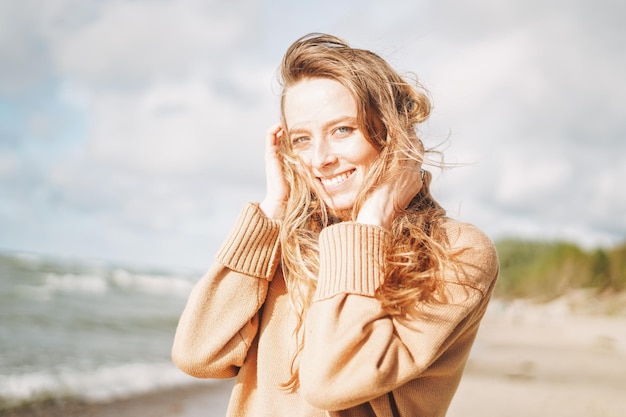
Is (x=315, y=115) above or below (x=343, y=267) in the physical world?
above

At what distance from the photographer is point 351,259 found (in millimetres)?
1953

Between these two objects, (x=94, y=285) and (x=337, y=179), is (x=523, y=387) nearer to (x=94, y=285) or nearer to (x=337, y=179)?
(x=337, y=179)

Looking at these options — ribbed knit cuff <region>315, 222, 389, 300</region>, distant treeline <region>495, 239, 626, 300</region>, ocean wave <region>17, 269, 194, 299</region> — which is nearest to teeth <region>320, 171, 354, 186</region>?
ribbed knit cuff <region>315, 222, 389, 300</region>

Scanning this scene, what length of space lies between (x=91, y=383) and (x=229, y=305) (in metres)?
7.46

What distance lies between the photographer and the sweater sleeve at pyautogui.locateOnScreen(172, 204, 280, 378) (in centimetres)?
217

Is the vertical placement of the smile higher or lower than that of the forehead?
lower

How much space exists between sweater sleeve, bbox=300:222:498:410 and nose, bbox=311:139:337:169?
10.8 inches

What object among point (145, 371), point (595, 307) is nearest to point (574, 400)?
point (145, 371)

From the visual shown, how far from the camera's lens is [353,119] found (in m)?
2.17

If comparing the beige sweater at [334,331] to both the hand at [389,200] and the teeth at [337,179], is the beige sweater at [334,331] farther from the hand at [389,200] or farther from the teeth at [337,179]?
the teeth at [337,179]

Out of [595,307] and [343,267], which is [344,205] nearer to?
[343,267]

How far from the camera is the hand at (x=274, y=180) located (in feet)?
7.94

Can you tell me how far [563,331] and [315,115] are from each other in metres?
18.5

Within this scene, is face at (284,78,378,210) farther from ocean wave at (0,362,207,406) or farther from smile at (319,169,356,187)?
ocean wave at (0,362,207,406)
